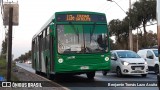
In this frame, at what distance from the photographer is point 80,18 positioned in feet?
59.3

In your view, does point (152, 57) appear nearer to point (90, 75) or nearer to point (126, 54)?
point (126, 54)

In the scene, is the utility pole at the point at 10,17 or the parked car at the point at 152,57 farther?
the parked car at the point at 152,57

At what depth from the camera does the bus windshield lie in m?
17.4

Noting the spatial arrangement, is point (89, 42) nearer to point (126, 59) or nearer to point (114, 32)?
point (126, 59)

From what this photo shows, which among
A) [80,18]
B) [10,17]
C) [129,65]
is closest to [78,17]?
[80,18]

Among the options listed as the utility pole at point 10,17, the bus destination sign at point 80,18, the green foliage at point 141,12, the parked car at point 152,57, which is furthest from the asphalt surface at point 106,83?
the green foliage at point 141,12

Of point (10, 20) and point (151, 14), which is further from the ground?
point (151, 14)

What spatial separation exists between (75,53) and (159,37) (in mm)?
11442

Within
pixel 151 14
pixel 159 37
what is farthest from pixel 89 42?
pixel 151 14

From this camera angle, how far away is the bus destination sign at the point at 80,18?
17844mm

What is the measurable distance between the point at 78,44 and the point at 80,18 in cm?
138

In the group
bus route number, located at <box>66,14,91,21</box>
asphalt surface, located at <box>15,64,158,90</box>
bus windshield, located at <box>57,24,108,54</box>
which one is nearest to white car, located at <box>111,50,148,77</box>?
asphalt surface, located at <box>15,64,158,90</box>

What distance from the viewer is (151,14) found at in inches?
2046

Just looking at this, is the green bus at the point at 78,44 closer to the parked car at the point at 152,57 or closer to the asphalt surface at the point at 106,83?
the asphalt surface at the point at 106,83
